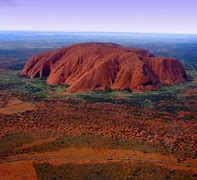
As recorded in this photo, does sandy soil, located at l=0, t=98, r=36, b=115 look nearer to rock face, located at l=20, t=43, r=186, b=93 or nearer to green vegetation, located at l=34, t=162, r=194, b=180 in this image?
rock face, located at l=20, t=43, r=186, b=93

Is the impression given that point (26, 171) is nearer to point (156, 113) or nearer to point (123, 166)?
point (123, 166)

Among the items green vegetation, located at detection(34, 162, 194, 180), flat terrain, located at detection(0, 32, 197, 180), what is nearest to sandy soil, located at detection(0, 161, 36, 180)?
flat terrain, located at detection(0, 32, 197, 180)

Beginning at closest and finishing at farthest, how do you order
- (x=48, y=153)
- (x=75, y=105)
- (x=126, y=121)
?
(x=48, y=153), (x=126, y=121), (x=75, y=105)

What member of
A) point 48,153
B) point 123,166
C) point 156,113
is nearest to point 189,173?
point 123,166

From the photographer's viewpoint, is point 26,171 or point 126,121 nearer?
point 26,171

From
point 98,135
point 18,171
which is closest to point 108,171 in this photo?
point 18,171

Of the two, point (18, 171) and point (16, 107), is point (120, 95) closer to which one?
point (16, 107)

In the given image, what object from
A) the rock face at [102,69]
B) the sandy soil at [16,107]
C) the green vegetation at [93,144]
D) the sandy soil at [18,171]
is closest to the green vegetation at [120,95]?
the rock face at [102,69]

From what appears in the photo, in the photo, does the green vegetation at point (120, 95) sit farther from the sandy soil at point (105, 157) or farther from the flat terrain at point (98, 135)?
the sandy soil at point (105, 157)
